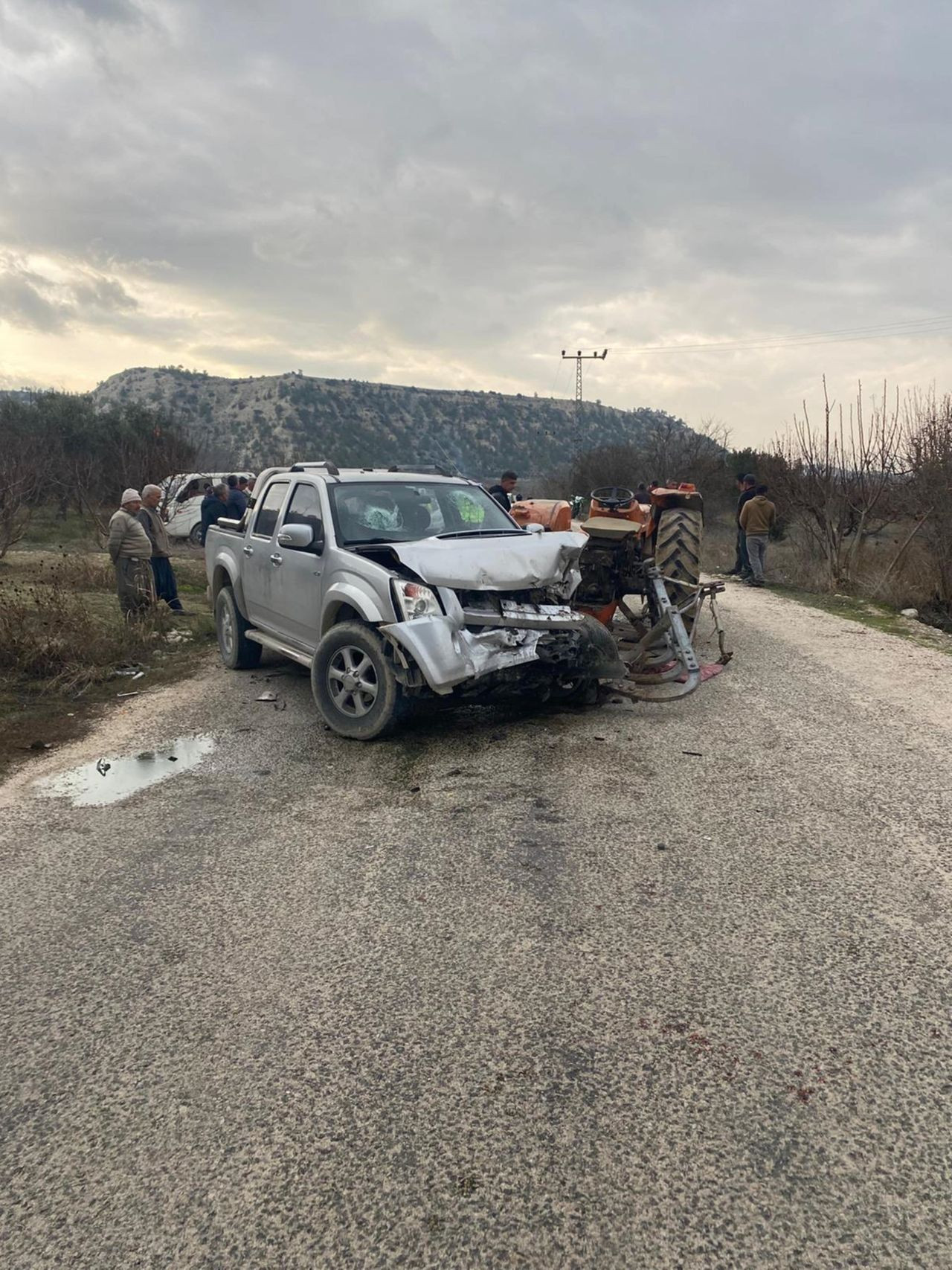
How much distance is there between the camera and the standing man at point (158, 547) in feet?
35.3

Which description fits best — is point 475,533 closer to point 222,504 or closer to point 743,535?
point 222,504

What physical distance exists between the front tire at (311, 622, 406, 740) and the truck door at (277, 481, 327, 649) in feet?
1.73

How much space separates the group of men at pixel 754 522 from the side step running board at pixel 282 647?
10388 millimetres

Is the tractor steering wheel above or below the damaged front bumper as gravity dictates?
above

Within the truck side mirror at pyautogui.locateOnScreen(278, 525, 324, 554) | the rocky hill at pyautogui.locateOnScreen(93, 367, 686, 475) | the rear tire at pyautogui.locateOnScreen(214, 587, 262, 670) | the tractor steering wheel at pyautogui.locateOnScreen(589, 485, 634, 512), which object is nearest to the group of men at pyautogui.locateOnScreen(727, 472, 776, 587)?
the tractor steering wheel at pyautogui.locateOnScreen(589, 485, 634, 512)

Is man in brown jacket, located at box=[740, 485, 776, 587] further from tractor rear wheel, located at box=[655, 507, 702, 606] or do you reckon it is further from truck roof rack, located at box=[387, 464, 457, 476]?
truck roof rack, located at box=[387, 464, 457, 476]

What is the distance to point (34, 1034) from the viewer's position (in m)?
2.79

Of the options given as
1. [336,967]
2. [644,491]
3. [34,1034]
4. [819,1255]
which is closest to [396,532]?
[336,967]

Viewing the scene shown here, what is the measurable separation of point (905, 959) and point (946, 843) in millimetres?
1221

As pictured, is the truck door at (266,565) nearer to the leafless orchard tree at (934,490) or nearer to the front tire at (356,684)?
the front tire at (356,684)

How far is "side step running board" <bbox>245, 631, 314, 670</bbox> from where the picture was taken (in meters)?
6.68

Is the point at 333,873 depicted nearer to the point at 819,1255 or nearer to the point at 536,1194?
the point at 536,1194

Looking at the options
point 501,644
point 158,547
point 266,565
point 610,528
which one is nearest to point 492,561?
point 501,644

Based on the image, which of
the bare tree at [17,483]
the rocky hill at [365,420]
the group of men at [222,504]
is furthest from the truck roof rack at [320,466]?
the rocky hill at [365,420]
